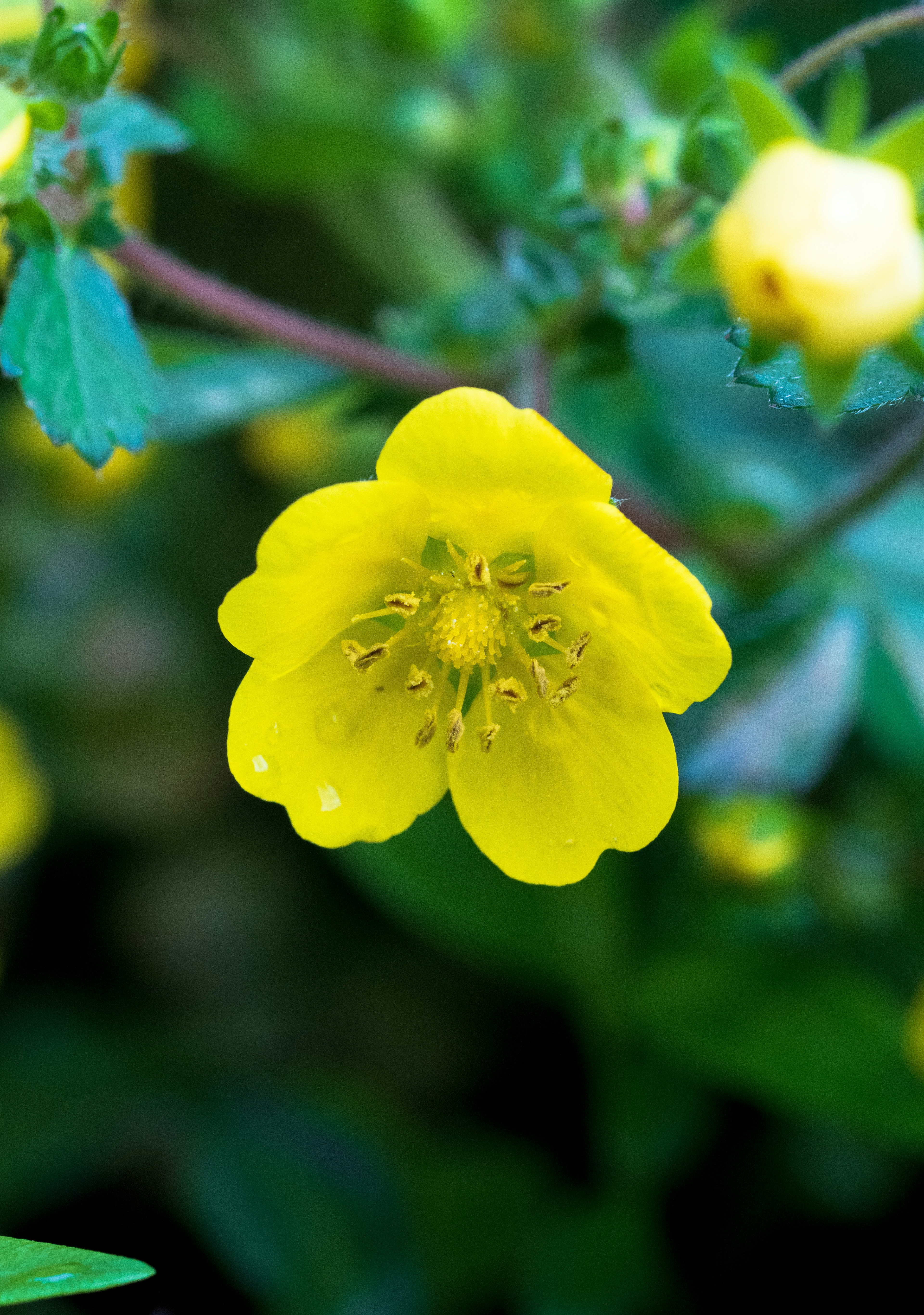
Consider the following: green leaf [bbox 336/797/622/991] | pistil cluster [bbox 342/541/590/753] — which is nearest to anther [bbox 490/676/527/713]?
pistil cluster [bbox 342/541/590/753]

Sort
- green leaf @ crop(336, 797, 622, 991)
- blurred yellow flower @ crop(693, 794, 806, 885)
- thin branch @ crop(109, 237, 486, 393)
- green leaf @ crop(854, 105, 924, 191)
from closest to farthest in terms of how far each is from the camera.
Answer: green leaf @ crop(854, 105, 924, 191), thin branch @ crop(109, 237, 486, 393), blurred yellow flower @ crop(693, 794, 806, 885), green leaf @ crop(336, 797, 622, 991)

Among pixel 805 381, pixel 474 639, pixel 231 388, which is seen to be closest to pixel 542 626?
pixel 474 639

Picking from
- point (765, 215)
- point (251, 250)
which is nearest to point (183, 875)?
point (251, 250)

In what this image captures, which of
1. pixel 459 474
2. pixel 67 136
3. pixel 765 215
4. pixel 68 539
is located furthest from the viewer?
pixel 68 539

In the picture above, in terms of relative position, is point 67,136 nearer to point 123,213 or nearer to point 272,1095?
point 123,213

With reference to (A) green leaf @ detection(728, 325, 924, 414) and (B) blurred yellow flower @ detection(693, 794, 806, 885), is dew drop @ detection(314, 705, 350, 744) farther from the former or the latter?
(B) blurred yellow flower @ detection(693, 794, 806, 885)

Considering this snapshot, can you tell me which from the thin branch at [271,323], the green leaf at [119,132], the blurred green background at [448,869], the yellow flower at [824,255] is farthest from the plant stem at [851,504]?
the green leaf at [119,132]

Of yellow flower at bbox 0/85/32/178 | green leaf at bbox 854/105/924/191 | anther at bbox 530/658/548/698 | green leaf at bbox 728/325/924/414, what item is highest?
green leaf at bbox 854/105/924/191

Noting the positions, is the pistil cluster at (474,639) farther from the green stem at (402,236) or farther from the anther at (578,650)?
the green stem at (402,236)
